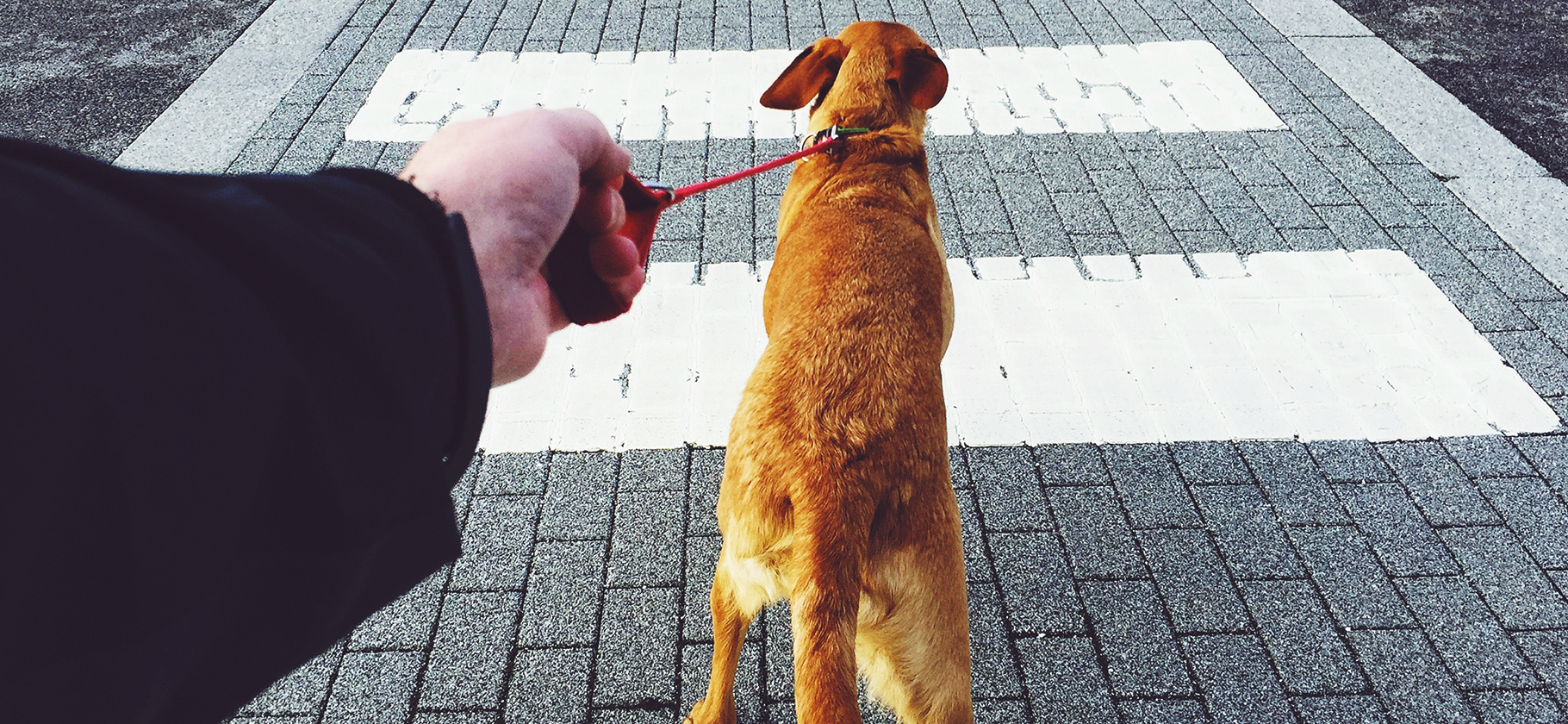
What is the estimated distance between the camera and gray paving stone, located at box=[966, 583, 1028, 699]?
9.38 ft

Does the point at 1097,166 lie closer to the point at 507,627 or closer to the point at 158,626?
the point at 507,627

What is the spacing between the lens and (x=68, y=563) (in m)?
0.60

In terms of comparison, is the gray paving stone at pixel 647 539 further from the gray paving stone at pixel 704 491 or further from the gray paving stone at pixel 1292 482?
the gray paving stone at pixel 1292 482

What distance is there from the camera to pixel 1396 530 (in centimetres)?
335

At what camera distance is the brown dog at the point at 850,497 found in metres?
1.94

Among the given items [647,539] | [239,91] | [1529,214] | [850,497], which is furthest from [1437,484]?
[239,91]

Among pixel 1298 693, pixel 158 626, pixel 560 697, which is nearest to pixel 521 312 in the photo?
pixel 158 626

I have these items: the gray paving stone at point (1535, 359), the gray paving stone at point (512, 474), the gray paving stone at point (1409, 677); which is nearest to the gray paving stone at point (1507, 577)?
the gray paving stone at point (1409, 677)

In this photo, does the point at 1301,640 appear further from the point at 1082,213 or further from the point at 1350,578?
the point at 1082,213

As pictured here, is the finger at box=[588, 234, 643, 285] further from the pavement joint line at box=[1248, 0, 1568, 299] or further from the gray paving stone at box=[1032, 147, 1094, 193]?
the pavement joint line at box=[1248, 0, 1568, 299]

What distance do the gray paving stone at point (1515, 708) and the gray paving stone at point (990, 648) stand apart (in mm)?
1278

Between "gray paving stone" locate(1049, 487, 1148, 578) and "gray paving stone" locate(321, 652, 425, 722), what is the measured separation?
2391mm

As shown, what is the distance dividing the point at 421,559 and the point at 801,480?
4.03 feet

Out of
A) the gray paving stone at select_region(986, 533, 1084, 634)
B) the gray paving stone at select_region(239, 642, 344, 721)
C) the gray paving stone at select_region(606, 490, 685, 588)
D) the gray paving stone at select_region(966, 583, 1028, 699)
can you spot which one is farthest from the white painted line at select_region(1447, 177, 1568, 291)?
the gray paving stone at select_region(239, 642, 344, 721)
